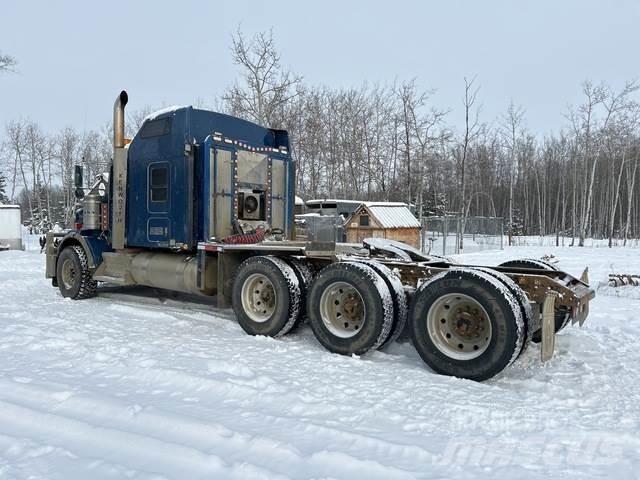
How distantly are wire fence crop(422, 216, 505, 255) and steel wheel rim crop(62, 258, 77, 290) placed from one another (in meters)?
14.9

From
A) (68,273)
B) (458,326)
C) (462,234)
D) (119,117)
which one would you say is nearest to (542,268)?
(458,326)

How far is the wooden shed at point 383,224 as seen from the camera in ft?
65.5

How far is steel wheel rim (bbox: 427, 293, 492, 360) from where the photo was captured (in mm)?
4661

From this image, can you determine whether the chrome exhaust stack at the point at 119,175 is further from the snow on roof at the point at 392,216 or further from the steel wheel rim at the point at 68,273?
the snow on roof at the point at 392,216

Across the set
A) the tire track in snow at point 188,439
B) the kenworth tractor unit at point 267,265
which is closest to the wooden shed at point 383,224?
the kenworth tractor unit at point 267,265

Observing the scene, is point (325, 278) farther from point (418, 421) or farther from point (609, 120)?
point (609, 120)

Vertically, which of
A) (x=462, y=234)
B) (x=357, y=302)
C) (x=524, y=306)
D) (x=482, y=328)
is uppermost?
(x=462, y=234)

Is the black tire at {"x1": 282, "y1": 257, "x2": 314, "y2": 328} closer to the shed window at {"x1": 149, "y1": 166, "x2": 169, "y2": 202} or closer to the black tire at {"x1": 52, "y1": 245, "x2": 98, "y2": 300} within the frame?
the shed window at {"x1": 149, "y1": 166, "x2": 169, "y2": 202}

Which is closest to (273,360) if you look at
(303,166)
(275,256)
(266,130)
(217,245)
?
(275,256)

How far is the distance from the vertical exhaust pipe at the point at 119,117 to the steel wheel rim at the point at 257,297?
12.3ft

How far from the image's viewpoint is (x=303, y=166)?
35.3 metres

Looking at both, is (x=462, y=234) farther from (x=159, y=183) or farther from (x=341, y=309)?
(x=341, y=309)

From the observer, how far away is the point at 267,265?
6172mm

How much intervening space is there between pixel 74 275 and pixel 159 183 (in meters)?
2.89
